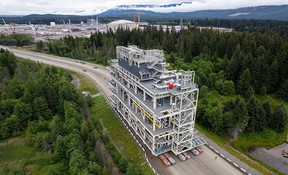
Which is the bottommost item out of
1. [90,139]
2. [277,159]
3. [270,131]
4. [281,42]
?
[277,159]

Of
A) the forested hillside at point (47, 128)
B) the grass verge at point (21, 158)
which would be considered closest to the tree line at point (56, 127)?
the forested hillside at point (47, 128)

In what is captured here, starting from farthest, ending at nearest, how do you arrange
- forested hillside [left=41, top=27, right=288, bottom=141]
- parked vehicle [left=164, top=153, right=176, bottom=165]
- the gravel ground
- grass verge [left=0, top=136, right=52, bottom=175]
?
forested hillside [left=41, top=27, right=288, bottom=141], the gravel ground, grass verge [left=0, top=136, right=52, bottom=175], parked vehicle [left=164, top=153, right=176, bottom=165]

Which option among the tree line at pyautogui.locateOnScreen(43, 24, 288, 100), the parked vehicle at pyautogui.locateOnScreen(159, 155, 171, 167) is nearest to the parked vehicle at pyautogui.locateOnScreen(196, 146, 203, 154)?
the parked vehicle at pyautogui.locateOnScreen(159, 155, 171, 167)

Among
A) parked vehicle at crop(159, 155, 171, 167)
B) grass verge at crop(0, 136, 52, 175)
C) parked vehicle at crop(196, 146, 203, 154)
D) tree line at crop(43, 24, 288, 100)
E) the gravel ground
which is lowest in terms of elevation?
the gravel ground

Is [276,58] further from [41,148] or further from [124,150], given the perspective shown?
[41,148]

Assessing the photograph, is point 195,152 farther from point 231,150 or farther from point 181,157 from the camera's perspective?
point 231,150

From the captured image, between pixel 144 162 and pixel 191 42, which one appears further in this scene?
pixel 191 42

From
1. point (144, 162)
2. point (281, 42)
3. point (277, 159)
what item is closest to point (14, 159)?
point (144, 162)

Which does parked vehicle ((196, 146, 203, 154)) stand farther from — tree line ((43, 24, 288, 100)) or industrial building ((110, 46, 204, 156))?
tree line ((43, 24, 288, 100))
